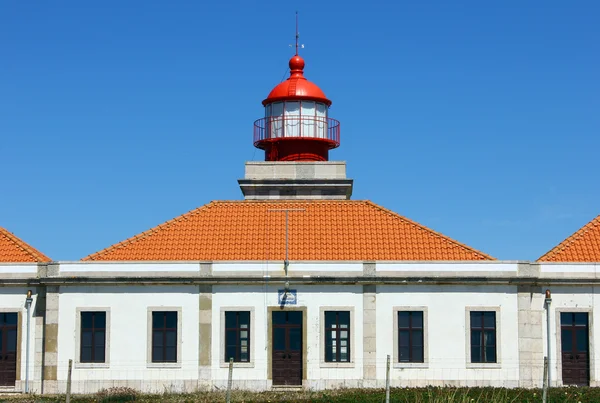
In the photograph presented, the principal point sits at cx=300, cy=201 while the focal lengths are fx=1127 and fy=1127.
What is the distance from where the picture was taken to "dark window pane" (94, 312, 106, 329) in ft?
111

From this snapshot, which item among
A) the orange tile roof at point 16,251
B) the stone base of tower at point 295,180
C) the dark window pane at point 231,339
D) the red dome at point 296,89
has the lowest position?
the dark window pane at point 231,339

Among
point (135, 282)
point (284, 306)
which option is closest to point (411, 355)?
point (284, 306)

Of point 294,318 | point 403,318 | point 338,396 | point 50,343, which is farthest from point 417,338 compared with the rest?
point 50,343

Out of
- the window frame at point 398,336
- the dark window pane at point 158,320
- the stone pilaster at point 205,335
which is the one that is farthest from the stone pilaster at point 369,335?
the dark window pane at point 158,320

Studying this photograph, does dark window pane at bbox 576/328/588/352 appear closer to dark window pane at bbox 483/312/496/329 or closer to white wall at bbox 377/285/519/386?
white wall at bbox 377/285/519/386

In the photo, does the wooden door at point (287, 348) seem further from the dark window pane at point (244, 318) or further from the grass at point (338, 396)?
the grass at point (338, 396)

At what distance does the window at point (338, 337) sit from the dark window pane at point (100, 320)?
6.69m

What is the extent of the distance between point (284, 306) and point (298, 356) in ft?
5.06

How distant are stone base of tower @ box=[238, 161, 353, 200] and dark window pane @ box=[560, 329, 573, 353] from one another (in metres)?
10.4

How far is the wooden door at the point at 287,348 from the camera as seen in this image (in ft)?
110

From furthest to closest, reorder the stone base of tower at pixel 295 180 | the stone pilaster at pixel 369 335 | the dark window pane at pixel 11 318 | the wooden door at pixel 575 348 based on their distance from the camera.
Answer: the stone base of tower at pixel 295 180 < the dark window pane at pixel 11 318 < the wooden door at pixel 575 348 < the stone pilaster at pixel 369 335

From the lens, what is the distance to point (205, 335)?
33531 mm

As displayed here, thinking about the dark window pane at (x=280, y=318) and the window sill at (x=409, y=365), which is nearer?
the window sill at (x=409, y=365)

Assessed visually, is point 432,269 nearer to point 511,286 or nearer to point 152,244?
point 511,286
